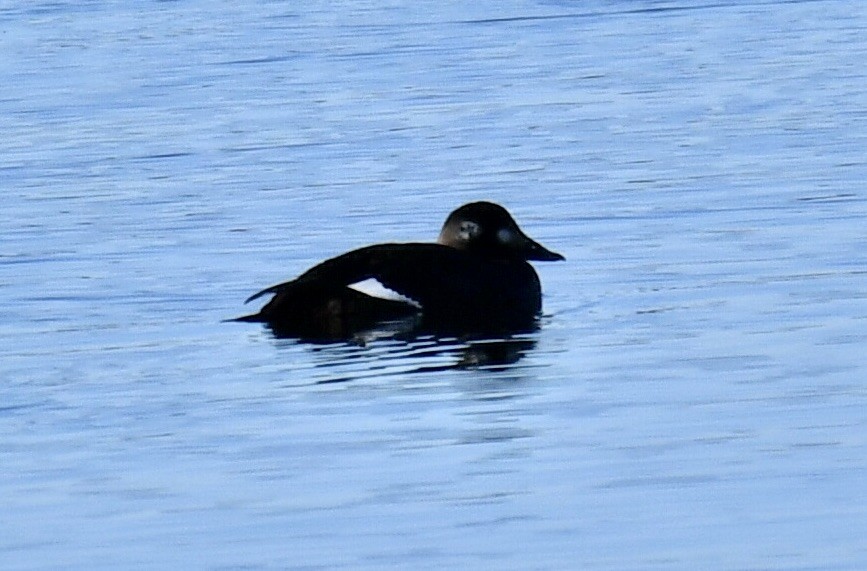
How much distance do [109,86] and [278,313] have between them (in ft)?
37.4

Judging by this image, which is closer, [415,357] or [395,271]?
[415,357]

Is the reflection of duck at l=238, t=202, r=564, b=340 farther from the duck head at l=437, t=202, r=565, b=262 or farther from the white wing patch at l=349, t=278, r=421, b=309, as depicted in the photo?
the duck head at l=437, t=202, r=565, b=262

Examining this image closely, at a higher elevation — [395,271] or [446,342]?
[395,271]

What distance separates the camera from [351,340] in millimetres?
11094

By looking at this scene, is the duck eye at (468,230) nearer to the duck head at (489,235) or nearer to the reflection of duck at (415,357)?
the duck head at (489,235)

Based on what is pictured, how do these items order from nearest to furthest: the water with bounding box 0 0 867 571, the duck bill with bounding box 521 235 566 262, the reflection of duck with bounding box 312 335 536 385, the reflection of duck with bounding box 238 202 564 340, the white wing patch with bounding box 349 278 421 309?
the water with bounding box 0 0 867 571 < the reflection of duck with bounding box 312 335 536 385 < the reflection of duck with bounding box 238 202 564 340 < the white wing patch with bounding box 349 278 421 309 < the duck bill with bounding box 521 235 566 262

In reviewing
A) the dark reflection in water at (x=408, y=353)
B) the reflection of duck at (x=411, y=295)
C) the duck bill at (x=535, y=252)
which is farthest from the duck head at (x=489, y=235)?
the dark reflection in water at (x=408, y=353)

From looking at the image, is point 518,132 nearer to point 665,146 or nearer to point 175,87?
point 665,146

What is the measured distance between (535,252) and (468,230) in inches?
13.0

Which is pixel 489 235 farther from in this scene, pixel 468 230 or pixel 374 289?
pixel 374 289

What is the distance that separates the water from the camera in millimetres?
7734

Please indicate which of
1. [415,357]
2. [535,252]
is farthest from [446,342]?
[535,252]

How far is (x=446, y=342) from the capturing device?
36.3 ft

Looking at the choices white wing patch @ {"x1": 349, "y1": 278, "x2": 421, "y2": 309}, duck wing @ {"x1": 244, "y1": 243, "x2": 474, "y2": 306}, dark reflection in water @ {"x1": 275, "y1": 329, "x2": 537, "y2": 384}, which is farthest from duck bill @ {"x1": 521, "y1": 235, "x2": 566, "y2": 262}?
dark reflection in water @ {"x1": 275, "y1": 329, "x2": 537, "y2": 384}
